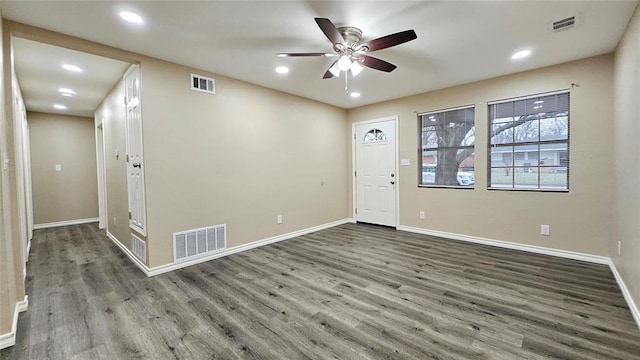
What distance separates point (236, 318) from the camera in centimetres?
232

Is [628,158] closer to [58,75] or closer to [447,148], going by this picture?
[447,148]

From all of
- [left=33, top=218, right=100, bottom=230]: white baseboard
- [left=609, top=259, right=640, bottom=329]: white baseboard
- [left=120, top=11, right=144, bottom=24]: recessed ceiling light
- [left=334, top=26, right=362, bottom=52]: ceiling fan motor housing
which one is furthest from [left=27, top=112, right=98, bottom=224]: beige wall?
[left=609, top=259, right=640, bottom=329]: white baseboard

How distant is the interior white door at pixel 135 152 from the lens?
129 inches

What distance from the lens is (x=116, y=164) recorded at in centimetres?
440

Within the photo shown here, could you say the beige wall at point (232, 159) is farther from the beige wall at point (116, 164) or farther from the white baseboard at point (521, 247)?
the white baseboard at point (521, 247)

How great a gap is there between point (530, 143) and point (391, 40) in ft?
9.58

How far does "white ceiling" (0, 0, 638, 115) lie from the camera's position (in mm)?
2270

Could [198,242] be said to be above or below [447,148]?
below

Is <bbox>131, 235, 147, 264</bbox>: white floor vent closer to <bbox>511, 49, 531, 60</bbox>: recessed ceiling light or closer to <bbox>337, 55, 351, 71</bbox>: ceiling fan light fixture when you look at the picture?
<bbox>337, 55, 351, 71</bbox>: ceiling fan light fixture

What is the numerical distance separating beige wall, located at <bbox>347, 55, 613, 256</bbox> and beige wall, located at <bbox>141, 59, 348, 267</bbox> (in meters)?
1.81

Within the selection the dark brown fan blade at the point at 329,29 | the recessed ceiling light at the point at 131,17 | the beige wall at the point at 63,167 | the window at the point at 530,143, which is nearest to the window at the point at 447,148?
the window at the point at 530,143

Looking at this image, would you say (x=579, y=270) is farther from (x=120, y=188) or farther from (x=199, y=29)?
(x=120, y=188)

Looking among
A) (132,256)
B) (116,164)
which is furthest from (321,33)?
(116,164)

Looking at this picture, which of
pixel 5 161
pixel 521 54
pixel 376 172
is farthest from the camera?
pixel 376 172
